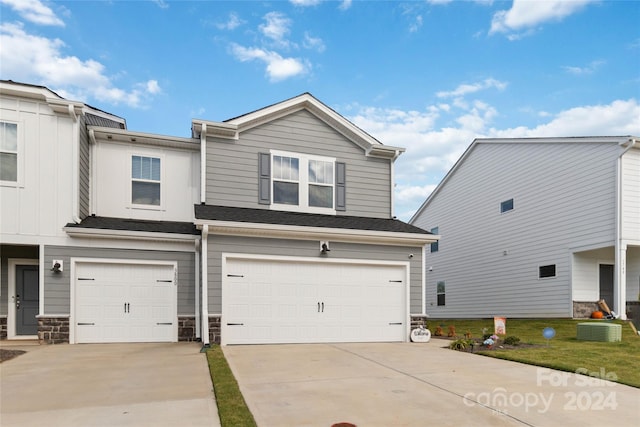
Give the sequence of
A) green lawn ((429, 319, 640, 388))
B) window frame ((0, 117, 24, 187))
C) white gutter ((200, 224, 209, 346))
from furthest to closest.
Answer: window frame ((0, 117, 24, 187)) < white gutter ((200, 224, 209, 346)) < green lawn ((429, 319, 640, 388))

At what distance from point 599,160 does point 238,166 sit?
471 inches

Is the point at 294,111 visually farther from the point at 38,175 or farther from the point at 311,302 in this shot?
the point at 38,175

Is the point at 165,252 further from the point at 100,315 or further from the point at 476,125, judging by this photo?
the point at 476,125

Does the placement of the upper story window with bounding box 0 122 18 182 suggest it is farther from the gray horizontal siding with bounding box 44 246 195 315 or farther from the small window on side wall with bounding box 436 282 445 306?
the small window on side wall with bounding box 436 282 445 306

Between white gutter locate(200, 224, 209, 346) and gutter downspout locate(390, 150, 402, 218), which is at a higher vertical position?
gutter downspout locate(390, 150, 402, 218)

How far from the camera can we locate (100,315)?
1126cm

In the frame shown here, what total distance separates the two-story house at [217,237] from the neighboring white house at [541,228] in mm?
7237

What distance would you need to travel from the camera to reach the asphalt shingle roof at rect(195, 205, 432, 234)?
35.8 ft

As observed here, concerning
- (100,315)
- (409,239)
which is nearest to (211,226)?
(100,315)

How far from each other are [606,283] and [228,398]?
16219 millimetres

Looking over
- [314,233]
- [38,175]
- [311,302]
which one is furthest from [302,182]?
[38,175]

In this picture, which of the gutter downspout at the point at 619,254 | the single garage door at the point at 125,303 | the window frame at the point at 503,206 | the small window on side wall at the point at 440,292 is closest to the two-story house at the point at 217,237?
the single garage door at the point at 125,303

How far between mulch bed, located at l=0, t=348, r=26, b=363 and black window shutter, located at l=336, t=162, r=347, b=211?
831 cm

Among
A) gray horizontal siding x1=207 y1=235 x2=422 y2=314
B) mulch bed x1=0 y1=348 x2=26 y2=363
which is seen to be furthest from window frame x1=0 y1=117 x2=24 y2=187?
gray horizontal siding x1=207 y1=235 x2=422 y2=314
